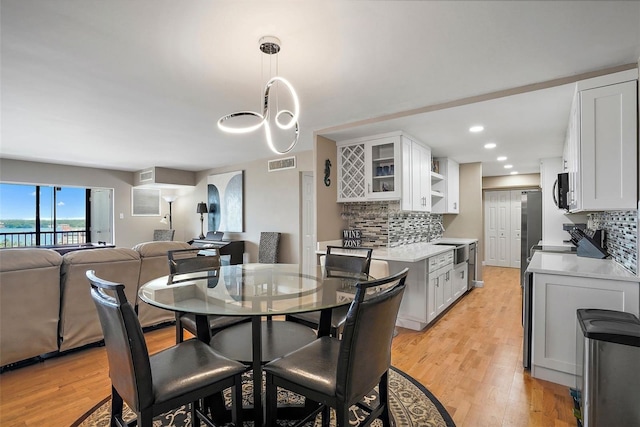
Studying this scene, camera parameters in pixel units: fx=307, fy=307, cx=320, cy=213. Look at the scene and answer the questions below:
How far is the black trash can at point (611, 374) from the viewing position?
1561 millimetres

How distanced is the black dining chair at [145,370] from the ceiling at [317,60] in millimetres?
1480

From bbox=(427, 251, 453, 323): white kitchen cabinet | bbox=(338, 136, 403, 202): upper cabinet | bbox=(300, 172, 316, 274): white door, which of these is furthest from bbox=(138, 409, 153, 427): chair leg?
bbox=(300, 172, 316, 274): white door

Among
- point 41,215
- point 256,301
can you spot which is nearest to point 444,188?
point 256,301

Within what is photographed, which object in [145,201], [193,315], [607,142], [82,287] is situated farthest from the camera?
[145,201]

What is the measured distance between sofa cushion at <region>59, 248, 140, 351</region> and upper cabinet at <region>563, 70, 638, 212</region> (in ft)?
12.9

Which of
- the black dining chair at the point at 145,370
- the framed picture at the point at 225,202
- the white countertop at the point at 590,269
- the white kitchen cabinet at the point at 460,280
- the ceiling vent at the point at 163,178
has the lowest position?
the white kitchen cabinet at the point at 460,280

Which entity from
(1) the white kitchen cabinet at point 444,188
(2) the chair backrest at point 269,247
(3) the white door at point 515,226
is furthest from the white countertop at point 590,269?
(3) the white door at point 515,226

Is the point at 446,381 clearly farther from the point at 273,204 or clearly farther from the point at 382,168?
the point at 273,204

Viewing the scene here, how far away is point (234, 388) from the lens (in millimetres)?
1536

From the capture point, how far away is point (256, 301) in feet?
5.46

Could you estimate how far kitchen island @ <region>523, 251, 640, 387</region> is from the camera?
82.2 inches

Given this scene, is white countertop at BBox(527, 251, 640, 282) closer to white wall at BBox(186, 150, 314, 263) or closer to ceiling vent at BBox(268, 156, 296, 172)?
white wall at BBox(186, 150, 314, 263)

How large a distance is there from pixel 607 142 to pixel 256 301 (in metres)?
2.62

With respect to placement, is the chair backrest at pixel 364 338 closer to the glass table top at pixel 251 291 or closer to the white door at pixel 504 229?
the glass table top at pixel 251 291
